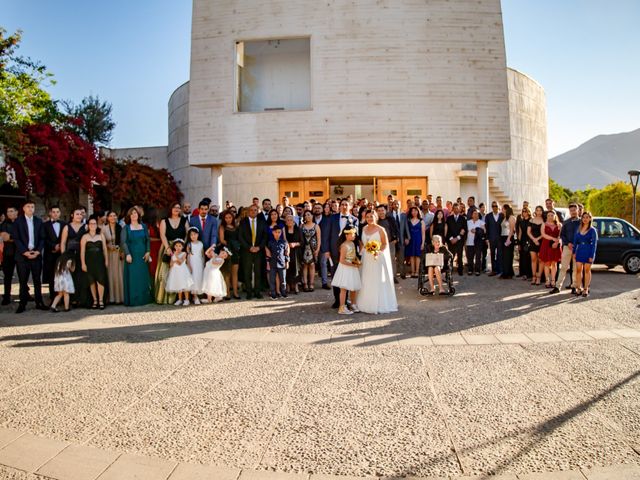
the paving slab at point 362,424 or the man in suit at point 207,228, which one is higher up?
the man in suit at point 207,228

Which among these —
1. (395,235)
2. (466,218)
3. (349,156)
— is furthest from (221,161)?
(466,218)

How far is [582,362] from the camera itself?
5.41 meters

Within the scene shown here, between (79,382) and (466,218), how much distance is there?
Result: 35.1 feet

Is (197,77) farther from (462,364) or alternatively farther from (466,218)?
(462,364)

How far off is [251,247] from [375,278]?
9.85ft

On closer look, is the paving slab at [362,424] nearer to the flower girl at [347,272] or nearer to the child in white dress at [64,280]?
the flower girl at [347,272]

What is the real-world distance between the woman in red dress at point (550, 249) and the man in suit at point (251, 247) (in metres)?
6.60

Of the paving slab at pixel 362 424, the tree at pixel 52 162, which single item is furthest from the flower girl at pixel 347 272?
the tree at pixel 52 162

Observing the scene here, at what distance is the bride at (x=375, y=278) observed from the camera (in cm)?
835

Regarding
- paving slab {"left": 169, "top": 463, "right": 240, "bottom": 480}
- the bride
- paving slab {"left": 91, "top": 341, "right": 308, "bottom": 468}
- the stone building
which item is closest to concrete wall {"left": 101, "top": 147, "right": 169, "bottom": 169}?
the stone building

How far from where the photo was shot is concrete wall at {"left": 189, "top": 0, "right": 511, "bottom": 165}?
15.5 meters

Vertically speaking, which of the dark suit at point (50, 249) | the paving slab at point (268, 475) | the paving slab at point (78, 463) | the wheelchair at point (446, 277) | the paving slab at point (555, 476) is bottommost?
the paving slab at point (78, 463)

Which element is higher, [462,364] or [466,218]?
[466,218]

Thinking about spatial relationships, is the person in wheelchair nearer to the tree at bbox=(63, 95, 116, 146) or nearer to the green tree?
the green tree
